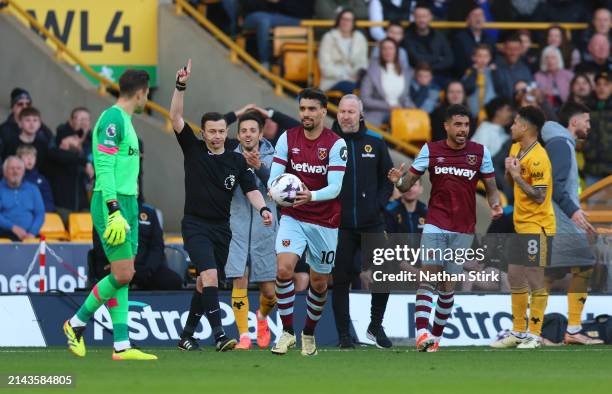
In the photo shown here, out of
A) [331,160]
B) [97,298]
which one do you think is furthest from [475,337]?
[97,298]

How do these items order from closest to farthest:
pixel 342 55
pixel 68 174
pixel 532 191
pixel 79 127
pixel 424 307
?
pixel 424 307 → pixel 532 191 → pixel 68 174 → pixel 79 127 → pixel 342 55

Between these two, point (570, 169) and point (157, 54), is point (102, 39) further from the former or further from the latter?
point (570, 169)

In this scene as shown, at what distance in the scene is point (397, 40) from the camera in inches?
884

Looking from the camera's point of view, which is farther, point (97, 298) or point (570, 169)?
point (570, 169)

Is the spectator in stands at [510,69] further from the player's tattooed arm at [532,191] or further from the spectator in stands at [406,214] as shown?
the player's tattooed arm at [532,191]

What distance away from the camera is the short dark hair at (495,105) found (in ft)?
69.2

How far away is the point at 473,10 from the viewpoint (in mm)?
23141

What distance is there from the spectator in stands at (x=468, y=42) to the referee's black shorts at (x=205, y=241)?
9289 millimetres

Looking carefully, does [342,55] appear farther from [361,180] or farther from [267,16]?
[361,180]

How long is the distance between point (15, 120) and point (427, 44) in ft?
20.7

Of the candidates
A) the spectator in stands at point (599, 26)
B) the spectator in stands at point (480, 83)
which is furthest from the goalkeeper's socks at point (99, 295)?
the spectator in stands at point (599, 26)

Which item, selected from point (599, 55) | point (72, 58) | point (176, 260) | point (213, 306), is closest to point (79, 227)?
point (176, 260)

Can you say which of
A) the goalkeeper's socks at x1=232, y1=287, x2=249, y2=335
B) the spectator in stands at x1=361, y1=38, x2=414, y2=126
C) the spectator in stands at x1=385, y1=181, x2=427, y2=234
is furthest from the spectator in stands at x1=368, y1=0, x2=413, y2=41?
the goalkeeper's socks at x1=232, y1=287, x2=249, y2=335

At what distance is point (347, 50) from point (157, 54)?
2.98m
